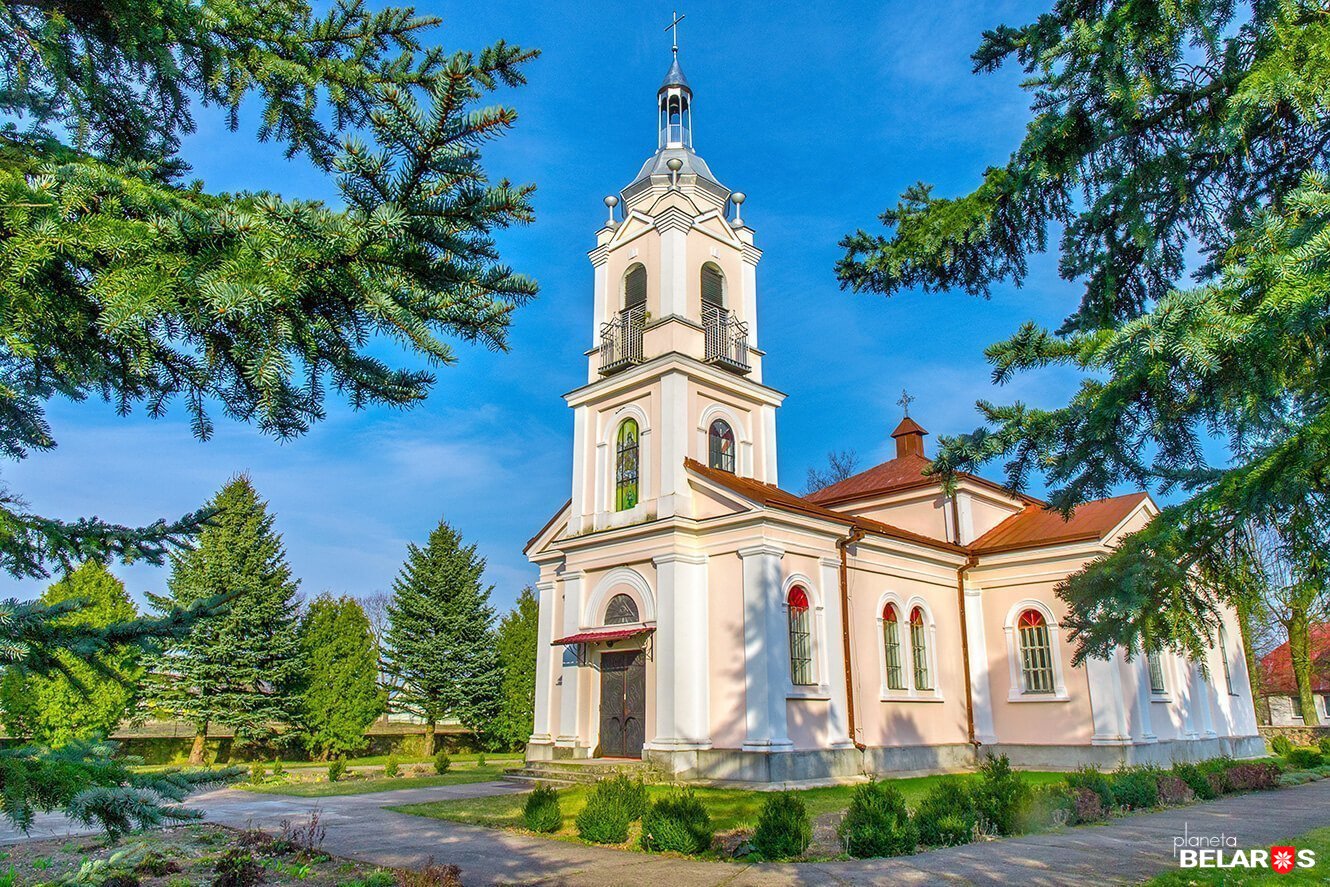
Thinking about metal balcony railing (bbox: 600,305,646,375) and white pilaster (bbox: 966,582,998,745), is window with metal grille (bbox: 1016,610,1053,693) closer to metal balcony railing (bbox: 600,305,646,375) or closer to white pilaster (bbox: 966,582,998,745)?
white pilaster (bbox: 966,582,998,745)

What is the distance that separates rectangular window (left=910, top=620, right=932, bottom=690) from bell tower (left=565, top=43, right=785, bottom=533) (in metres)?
5.16

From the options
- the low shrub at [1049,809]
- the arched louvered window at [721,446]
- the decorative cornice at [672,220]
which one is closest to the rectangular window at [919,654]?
the arched louvered window at [721,446]

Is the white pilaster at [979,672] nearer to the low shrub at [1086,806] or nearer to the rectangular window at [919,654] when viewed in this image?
the rectangular window at [919,654]

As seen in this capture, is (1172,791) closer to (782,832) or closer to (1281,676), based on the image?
(782,832)

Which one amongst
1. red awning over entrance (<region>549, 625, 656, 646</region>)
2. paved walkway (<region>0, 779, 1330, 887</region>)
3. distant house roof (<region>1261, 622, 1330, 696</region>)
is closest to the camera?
paved walkway (<region>0, 779, 1330, 887</region>)

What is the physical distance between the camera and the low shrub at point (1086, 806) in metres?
10.6

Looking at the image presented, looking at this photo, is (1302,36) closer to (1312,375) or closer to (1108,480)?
(1312,375)

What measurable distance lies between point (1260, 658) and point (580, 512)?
130ft

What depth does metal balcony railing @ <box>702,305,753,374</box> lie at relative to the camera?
19219 mm

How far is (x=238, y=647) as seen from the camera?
76.8 feet

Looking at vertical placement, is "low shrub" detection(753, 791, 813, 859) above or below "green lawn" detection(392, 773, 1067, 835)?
above

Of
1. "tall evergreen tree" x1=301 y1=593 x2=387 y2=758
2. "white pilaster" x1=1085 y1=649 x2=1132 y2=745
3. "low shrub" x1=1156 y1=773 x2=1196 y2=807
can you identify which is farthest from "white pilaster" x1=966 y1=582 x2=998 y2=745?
"tall evergreen tree" x1=301 y1=593 x2=387 y2=758

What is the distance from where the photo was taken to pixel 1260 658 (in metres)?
40.9

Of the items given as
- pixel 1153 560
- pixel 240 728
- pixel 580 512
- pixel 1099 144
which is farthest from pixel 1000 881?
pixel 240 728
